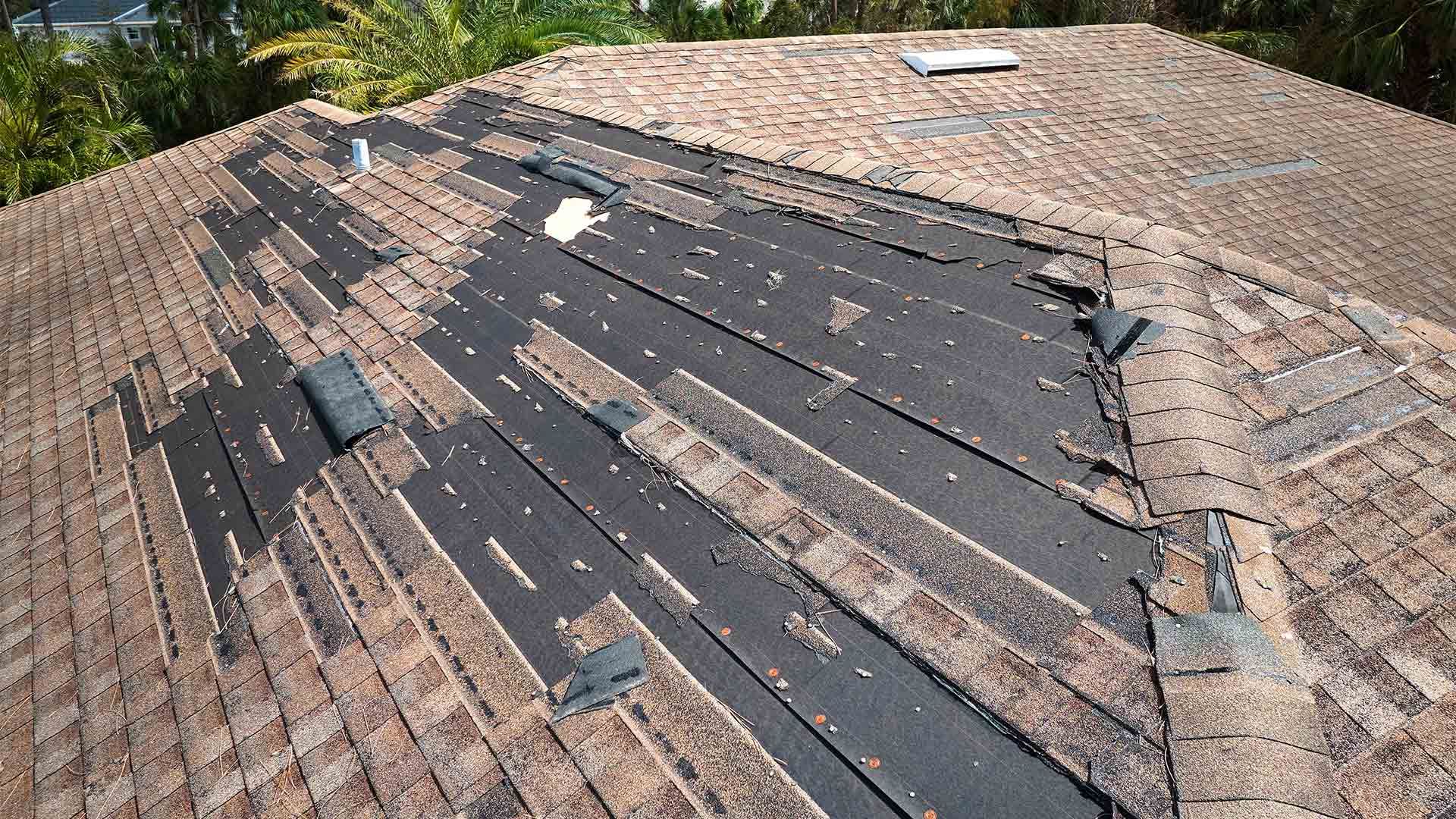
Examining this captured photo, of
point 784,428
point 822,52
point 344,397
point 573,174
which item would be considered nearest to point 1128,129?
point 822,52

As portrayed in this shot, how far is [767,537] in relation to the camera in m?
3.97

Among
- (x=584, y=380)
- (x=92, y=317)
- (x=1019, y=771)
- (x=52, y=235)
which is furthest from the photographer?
(x=52, y=235)

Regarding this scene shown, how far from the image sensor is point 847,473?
13.9ft

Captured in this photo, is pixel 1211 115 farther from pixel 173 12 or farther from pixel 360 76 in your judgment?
pixel 173 12

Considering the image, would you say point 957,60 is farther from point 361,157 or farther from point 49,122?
point 49,122

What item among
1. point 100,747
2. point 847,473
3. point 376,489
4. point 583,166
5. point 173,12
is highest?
point 173,12

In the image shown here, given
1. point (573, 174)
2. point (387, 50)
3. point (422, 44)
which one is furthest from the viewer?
point (387, 50)

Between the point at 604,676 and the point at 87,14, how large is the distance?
8374 centimetres

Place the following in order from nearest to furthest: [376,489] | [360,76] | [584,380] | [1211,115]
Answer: [376,489] → [584,380] → [1211,115] → [360,76]

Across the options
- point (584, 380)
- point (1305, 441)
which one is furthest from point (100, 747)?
point (1305, 441)

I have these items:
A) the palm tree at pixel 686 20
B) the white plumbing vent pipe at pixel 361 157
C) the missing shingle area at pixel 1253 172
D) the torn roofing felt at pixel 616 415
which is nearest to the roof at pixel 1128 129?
the missing shingle area at pixel 1253 172

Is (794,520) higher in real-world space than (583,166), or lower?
lower

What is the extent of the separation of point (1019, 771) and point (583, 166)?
24.1 feet

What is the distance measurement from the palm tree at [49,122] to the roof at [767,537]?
13.2m
